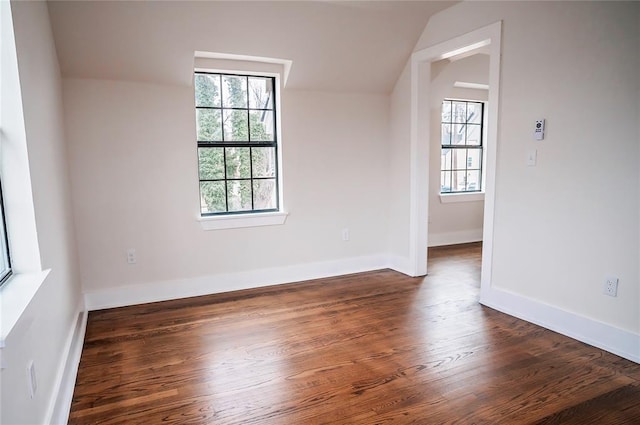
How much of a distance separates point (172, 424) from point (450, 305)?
233 centimetres

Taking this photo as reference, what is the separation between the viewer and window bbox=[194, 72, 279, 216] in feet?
12.4

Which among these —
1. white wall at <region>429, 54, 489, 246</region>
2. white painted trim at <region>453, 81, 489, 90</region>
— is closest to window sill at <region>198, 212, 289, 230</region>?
white wall at <region>429, 54, 489, 246</region>

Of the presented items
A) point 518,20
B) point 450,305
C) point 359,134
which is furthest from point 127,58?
point 450,305

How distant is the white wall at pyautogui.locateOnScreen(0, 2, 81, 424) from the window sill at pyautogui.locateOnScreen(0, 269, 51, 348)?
3 cm

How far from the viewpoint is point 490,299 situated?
11.1ft

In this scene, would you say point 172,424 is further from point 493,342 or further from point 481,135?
point 481,135

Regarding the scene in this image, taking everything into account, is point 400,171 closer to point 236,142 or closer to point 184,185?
point 236,142

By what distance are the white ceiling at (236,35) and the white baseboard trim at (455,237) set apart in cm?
264

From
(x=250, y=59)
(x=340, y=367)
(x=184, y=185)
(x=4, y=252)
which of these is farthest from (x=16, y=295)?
(x=250, y=59)

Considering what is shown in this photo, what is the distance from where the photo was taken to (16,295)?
1.54 meters

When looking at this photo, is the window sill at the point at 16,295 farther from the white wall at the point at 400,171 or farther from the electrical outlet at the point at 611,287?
the white wall at the point at 400,171

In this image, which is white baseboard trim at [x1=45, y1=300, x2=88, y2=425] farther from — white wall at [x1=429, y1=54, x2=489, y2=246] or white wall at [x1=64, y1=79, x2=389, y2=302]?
white wall at [x1=429, y1=54, x2=489, y2=246]

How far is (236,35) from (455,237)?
13.3ft

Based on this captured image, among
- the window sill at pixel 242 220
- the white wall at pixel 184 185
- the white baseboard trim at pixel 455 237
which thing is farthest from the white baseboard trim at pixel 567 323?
the white baseboard trim at pixel 455 237
